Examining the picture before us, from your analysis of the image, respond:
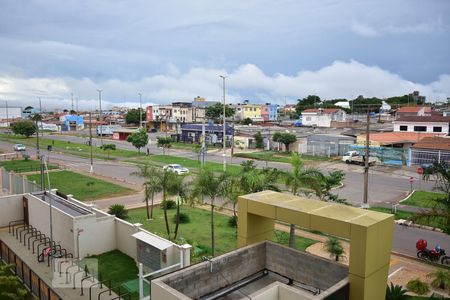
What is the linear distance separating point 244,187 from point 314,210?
25.5ft

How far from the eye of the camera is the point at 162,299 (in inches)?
418

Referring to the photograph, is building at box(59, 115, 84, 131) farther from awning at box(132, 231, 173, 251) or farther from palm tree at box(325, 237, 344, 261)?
palm tree at box(325, 237, 344, 261)

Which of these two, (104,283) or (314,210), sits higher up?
(314,210)

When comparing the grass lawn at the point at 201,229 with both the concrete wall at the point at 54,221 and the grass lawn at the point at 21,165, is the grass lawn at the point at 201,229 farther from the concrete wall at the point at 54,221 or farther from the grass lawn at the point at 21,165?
the grass lawn at the point at 21,165

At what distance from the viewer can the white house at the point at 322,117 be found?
321 feet

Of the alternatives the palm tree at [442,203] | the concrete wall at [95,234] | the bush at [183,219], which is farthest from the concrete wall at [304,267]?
the bush at [183,219]

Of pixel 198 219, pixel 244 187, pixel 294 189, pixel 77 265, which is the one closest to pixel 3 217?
pixel 77 265

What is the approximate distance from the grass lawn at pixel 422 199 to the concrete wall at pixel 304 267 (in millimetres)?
18493

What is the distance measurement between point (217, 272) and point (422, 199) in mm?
24519

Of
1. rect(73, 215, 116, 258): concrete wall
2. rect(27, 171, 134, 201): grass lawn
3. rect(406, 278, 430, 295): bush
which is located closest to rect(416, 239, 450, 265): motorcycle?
rect(406, 278, 430, 295): bush

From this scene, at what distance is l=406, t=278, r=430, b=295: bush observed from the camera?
15841 millimetres

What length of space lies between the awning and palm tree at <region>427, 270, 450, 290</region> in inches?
422

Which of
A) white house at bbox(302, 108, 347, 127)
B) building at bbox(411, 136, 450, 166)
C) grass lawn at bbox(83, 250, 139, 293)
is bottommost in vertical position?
grass lawn at bbox(83, 250, 139, 293)

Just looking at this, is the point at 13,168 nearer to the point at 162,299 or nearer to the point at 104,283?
the point at 104,283
